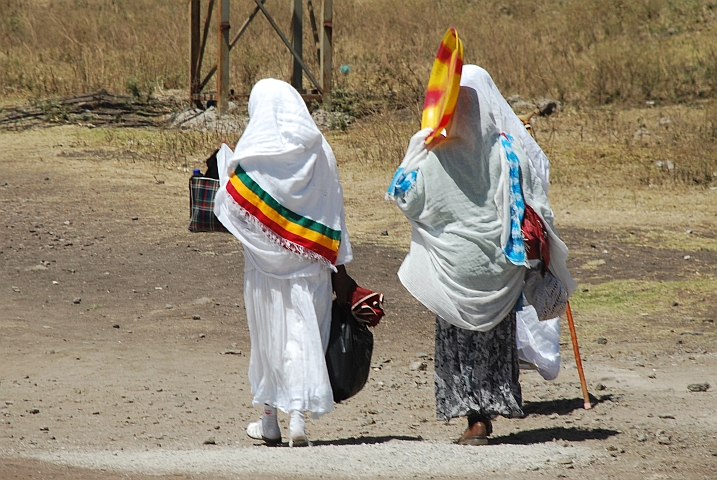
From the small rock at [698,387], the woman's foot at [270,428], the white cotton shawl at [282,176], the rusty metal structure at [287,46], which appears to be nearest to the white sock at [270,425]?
the woman's foot at [270,428]

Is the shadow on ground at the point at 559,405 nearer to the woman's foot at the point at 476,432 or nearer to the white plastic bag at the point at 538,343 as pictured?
the white plastic bag at the point at 538,343

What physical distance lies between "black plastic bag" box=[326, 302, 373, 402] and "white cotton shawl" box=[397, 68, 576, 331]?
376mm

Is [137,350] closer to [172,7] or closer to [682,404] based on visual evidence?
[682,404]

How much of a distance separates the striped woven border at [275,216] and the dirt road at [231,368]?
888 millimetres

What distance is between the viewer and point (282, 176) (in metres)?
4.33

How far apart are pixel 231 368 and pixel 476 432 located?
6.77ft

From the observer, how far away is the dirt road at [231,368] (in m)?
4.09

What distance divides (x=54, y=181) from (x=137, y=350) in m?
5.51

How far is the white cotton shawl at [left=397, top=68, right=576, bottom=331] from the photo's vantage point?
433 cm

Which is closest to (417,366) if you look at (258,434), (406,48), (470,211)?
(258,434)

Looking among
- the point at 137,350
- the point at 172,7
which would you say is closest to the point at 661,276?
the point at 137,350

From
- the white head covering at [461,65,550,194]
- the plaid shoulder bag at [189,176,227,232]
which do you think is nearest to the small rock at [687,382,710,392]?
the white head covering at [461,65,550,194]

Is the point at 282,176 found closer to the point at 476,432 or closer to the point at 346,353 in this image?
the point at 346,353

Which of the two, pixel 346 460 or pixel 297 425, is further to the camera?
pixel 297 425
